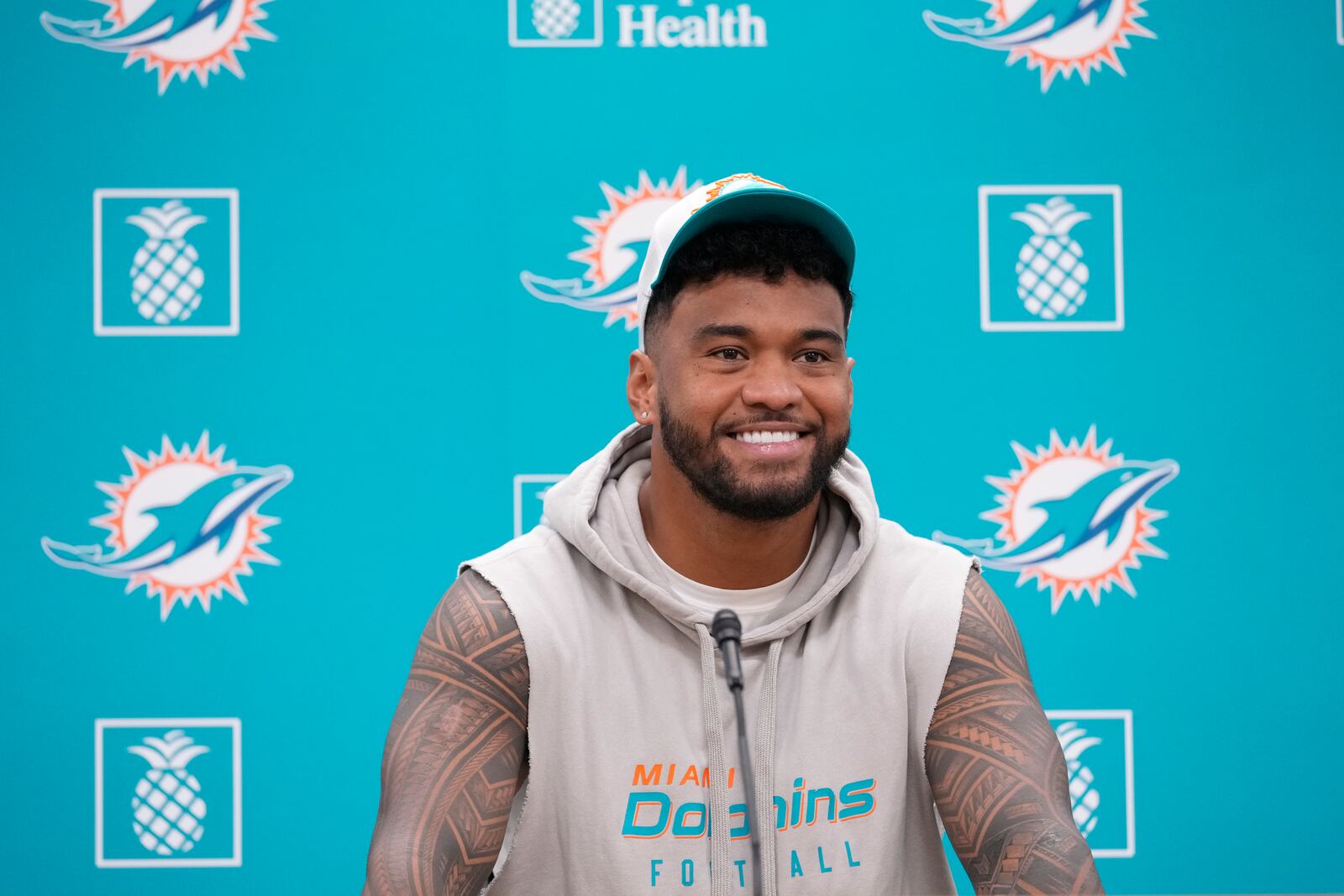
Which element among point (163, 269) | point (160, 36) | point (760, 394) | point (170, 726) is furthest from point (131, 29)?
point (760, 394)

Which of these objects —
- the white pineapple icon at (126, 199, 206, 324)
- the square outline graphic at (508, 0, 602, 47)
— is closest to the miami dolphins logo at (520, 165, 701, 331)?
the square outline graphic at (508, 0, 602, 47)

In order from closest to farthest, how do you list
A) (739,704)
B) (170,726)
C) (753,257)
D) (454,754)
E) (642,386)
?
(739,704), (454,754), (753,257), (642,386), (170,726)

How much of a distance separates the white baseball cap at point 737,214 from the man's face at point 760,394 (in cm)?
6

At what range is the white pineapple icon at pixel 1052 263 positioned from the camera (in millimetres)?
2066

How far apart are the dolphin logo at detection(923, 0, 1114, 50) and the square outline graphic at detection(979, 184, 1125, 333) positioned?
24cm

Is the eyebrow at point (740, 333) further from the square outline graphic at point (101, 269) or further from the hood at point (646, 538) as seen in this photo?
the square outline graphic at point (101, 269)

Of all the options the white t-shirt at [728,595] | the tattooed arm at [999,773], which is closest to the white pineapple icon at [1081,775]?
the tattooed arm at [999,773]

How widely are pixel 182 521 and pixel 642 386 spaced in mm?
1003

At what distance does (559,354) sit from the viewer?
6.70ft

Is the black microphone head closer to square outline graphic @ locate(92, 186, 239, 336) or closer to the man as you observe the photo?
the man

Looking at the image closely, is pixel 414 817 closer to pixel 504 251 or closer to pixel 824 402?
pixel 824 402

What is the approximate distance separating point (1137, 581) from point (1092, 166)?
0.69 m

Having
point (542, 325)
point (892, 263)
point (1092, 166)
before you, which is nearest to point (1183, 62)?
point (1092, 166)

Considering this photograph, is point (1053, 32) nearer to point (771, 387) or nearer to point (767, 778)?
point (771, 387)
